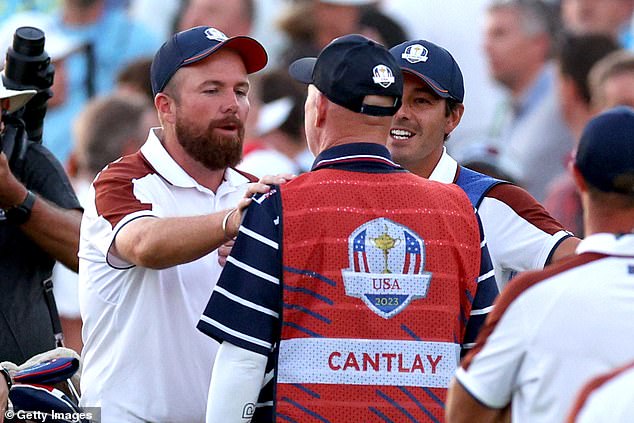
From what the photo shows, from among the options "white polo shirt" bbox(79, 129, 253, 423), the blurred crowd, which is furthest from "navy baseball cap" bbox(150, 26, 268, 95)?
the blurred crowd

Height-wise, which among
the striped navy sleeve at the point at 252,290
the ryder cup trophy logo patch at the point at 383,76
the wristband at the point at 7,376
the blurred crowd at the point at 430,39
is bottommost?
the blurred crowd at the point at 430,39

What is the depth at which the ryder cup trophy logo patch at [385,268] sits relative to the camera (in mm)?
4000

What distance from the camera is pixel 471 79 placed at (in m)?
10.7

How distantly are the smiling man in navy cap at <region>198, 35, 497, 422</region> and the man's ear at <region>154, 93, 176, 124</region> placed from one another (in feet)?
3.02

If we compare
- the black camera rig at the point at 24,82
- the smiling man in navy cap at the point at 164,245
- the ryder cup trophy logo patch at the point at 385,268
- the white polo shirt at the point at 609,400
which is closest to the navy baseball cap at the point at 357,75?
the ryder cup trophy logo patch at the point at 385,268

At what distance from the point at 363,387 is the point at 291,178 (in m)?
0.63

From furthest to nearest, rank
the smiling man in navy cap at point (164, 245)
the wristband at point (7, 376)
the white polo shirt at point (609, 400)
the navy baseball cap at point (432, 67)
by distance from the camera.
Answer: the navy baseball cap at point (432, 67) < the wristband at point (7, 376) < the smiling man in navy cap at point (164, 245) < the white polo shirt at point (609, 400)

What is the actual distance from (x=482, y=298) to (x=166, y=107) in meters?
1.39

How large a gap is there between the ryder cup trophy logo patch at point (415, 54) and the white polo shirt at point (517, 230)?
21.5 inches

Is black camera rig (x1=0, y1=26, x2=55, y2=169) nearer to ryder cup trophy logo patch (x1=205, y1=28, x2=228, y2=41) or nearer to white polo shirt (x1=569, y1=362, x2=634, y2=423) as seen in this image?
ryder cup trophy logo patch (x1=205, y1=28, x2=228, y2=41)

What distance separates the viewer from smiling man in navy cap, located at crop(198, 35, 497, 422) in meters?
3.99

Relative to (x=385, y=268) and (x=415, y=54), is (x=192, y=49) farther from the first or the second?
(x=385, y=268)

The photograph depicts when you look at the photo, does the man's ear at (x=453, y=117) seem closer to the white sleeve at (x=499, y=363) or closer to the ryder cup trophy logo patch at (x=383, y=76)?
the ryder cup trophy logo patch at (x=383, y=76)

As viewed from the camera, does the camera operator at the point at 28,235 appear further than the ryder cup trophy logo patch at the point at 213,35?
Yes
